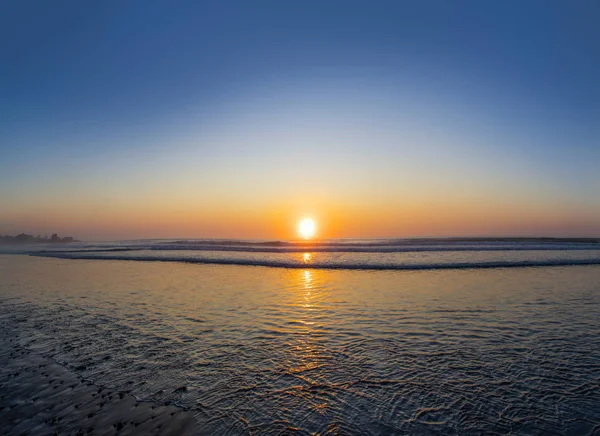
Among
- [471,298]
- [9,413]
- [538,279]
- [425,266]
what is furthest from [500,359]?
[425,266]

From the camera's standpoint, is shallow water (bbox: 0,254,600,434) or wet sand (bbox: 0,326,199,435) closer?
wet sand (bbox: 0,326,199,435)

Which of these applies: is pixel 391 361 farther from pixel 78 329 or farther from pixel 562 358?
pixel 78 329

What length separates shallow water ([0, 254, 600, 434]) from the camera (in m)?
5.39

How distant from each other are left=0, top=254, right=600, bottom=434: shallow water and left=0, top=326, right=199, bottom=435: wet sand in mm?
335

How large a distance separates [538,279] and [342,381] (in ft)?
60.2

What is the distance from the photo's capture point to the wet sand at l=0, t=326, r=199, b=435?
5113mm

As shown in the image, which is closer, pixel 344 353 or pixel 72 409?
pixel 72 409

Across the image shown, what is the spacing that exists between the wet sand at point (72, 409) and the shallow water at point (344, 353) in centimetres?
33

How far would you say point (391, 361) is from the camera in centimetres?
753

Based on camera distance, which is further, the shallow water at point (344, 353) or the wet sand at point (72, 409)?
the shallow water at point (344, 353)

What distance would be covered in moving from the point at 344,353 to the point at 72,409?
5.79 m

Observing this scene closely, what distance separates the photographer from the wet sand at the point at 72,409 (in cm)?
511

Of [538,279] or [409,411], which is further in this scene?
[538,279]

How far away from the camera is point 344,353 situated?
8.12 meters
